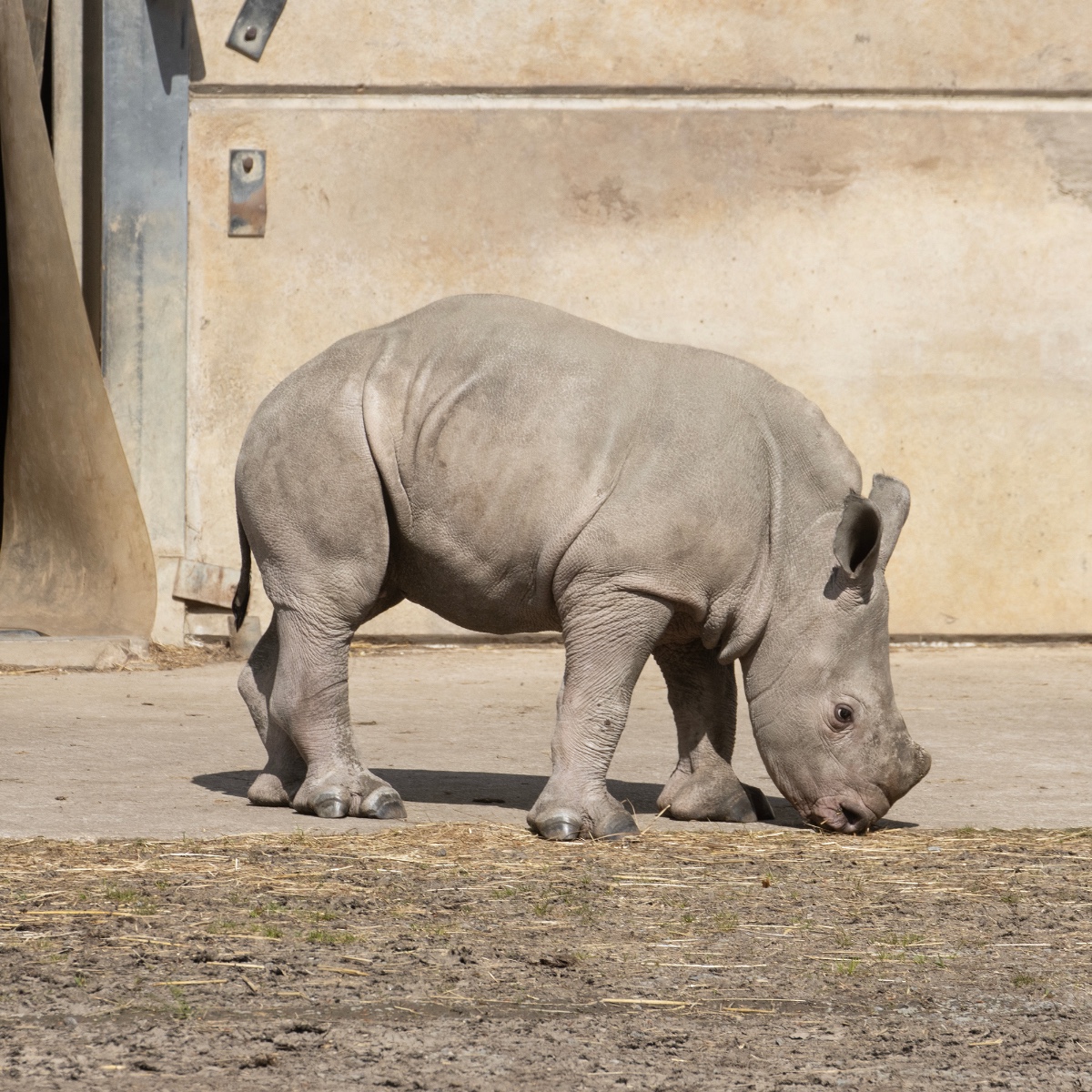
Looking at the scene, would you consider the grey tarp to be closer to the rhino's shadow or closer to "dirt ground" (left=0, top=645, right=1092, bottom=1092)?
"dirt ground" (left=0, top=645, right=1092, bottom=1092)

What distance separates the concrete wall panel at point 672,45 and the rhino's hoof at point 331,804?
6.34 metres

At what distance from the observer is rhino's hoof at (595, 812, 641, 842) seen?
5539 millimetres

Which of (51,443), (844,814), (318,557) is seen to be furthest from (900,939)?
(51,443)

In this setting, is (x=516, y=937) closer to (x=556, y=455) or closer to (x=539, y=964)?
(x=539, y=964)

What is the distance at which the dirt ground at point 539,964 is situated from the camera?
3.34 meters

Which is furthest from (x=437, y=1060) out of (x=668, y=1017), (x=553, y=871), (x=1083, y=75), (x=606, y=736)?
(x=1083, y=75)

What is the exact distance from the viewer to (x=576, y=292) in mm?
11258

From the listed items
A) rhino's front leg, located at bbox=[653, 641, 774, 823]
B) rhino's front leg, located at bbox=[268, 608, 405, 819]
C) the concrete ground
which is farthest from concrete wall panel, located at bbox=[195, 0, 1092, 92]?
rhino's front leg, located at bbox=[268, 608, 405, 819]

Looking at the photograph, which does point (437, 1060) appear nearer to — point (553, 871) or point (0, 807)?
point (553, 871)

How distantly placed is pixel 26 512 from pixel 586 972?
7671 mm

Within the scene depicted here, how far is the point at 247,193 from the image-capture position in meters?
11.0

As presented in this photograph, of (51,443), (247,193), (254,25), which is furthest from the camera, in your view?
(247,193)

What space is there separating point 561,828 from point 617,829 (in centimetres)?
20

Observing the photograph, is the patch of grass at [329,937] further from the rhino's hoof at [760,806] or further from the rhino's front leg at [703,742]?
the rhino's hoof at [760,806]
